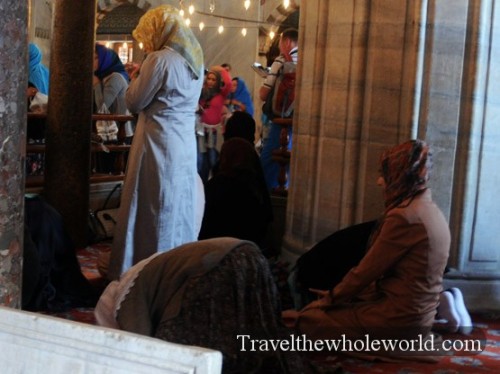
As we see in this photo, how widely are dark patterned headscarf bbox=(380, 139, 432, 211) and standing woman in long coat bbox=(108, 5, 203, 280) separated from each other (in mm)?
1478

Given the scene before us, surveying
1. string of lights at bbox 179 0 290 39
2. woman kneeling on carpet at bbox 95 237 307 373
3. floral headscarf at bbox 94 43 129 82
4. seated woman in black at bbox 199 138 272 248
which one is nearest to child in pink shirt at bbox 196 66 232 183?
floral headscarf at bbox 94 43 129 82

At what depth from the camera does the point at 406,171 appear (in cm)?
467

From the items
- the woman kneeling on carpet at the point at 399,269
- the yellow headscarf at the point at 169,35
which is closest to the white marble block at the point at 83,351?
the woman kneeling on carpet at the point at 399,269

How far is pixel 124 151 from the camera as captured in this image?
8422mm

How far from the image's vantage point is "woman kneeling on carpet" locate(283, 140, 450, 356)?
4551mm

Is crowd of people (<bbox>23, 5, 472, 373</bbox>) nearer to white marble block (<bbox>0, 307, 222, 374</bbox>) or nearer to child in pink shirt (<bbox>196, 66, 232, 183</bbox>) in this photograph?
white marble block (<bbox>0, 307, 222, 374</bbox>)

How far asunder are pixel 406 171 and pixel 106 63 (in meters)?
5.24

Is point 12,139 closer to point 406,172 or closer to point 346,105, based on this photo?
point 406,172

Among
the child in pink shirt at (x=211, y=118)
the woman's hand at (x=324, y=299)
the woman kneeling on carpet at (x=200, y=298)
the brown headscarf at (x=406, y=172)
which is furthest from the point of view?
the child in pink shirt at (x=211, y=118)

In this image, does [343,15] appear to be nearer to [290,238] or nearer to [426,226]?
[290,238]

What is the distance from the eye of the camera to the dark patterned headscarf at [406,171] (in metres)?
4.66

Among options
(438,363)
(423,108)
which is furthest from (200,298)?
(423,108)

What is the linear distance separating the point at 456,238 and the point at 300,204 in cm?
106

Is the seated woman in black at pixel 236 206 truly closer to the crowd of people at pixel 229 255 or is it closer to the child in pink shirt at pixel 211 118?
the crowd of people at pixel 229 255
